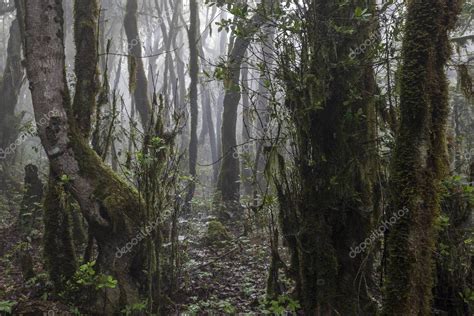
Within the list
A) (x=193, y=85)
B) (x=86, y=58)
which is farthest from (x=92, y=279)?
(x=193, y=85)

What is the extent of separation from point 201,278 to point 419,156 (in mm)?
4471

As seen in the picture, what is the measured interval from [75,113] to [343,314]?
467 centimetres

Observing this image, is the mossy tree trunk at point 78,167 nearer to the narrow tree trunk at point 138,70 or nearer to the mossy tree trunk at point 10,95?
the narrow tree trunk at point 138,70

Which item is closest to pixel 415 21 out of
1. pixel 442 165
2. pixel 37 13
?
pixel 442 165

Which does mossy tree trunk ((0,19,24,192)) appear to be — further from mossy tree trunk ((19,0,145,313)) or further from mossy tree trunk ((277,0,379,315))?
mossy tree trunk ((277,0,379,315))

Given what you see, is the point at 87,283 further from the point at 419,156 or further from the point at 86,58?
the point at 419,156

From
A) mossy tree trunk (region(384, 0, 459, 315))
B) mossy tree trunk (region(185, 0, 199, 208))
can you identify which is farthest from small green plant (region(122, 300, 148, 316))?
mossy tree trunk (region(185, 0, 199, 208))

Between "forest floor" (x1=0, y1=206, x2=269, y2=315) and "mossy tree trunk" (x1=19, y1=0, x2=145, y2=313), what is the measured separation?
0.75 meters

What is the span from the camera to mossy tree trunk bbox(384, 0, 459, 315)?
312 cm

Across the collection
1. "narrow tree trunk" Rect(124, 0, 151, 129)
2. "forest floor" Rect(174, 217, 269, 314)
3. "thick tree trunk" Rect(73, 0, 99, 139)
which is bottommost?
"forest floor" Rect(174, 217, 269, 314)

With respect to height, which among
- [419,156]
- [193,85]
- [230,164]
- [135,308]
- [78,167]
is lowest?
[135,308]

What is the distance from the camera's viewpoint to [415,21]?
10.8 ft

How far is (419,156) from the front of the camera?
10.5 ft

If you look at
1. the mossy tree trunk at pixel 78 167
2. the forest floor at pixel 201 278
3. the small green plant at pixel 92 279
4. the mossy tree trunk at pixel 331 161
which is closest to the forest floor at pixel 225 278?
the forest floor at pixel 201 278
